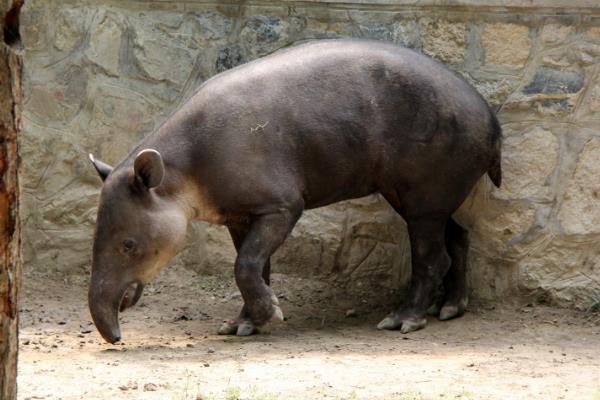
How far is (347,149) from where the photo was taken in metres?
6.31

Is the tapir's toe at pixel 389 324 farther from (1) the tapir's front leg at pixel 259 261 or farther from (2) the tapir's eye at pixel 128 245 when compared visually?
(2) the tapir's eye at pixel 128 245

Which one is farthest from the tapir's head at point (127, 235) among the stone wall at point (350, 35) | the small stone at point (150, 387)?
the stone wall at point (350, 35)

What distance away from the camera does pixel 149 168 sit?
582 cm

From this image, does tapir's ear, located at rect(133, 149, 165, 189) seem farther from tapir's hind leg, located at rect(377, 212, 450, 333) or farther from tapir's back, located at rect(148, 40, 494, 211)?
tapir's hind leg, located at rect(377, 212, 450, 333)

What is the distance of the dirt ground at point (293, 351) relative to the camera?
466cm

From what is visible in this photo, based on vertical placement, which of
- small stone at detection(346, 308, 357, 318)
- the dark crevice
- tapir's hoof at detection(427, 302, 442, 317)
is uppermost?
the dark crevice

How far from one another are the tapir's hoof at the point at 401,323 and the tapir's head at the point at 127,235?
1.45 meters

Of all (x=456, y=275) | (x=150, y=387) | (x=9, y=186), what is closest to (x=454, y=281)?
(x=456, y=275)

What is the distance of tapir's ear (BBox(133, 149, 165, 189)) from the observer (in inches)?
227

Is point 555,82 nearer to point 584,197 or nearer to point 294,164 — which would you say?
point 584,197

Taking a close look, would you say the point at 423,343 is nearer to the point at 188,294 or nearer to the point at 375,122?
the point at 375,122

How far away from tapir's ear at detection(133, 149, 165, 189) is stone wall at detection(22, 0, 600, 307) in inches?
57.2

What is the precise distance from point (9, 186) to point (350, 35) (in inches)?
166

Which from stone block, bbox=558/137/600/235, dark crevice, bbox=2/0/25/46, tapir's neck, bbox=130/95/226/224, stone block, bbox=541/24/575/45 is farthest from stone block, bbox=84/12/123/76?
dark crevice, bbox=2/0/25/46
